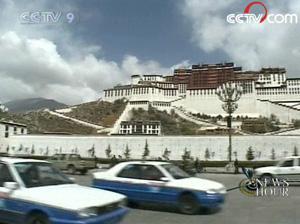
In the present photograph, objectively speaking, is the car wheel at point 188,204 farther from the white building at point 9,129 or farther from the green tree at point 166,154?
the white building at point 9,129

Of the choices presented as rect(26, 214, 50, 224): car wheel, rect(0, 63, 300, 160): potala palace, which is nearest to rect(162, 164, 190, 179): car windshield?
rect(26, 214, 50, 224): car wheel

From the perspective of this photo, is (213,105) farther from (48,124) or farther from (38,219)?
(38,219)

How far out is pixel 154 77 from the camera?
156 meters

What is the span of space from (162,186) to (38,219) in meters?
4.08

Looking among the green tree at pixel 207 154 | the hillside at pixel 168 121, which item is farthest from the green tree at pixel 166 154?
the hillside at pixel 168 121

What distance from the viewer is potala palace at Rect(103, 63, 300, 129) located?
111m

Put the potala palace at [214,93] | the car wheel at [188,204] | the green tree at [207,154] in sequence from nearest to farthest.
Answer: the car wheel at [188,204]
the green tree at [207,154]
the potala palace at [214,93]

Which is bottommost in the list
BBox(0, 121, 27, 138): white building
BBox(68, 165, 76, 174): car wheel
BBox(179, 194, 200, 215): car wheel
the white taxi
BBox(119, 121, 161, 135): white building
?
BBox(179, 194, 200, 215): car wheel

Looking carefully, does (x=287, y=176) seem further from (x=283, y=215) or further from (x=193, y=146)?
(x=193, y=146)

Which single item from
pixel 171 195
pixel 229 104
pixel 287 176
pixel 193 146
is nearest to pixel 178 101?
pixel 193 146

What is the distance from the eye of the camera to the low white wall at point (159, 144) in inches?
2165

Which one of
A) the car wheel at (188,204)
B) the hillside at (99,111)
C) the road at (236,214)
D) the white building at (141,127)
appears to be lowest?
the road at (236,214)

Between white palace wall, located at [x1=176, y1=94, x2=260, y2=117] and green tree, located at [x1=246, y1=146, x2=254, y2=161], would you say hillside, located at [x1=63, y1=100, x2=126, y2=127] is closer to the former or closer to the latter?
white palace wall, located at [x1=176, y1=94, x2=260, y2=117]

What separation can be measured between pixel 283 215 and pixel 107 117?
4274 inches
